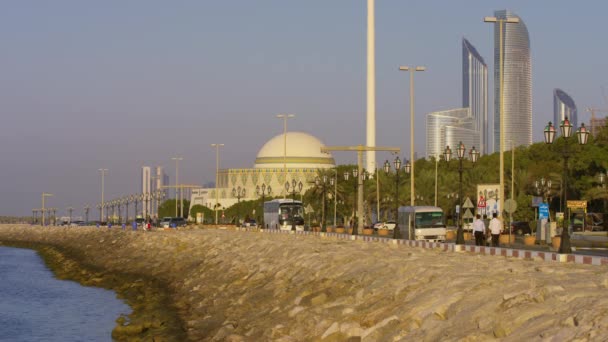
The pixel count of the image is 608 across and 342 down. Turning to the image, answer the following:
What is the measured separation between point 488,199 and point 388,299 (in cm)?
3028

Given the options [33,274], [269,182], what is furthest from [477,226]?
[269,182]

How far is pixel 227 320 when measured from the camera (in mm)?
24859

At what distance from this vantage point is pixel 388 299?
19.8 m

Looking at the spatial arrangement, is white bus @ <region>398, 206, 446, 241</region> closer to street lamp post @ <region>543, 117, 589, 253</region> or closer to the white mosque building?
street lamp post @ <region>543, 117, 589, 253</region>

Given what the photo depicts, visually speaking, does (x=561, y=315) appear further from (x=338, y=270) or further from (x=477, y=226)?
(x=477, y=226)

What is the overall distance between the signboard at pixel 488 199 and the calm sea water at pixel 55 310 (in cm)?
1852

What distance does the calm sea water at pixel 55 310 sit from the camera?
102 feet

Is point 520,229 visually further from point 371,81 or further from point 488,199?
point 371,81

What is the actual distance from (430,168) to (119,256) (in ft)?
203

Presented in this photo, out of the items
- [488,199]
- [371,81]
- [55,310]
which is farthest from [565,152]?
[371,81]

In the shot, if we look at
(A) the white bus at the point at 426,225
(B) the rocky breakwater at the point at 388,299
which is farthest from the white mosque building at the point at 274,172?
(B) the rocky breakwater at the point at 388,299

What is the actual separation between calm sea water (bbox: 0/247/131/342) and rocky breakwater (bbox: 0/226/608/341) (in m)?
2.80

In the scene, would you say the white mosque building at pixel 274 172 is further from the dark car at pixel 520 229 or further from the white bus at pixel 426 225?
the white bus at pixel 426 225

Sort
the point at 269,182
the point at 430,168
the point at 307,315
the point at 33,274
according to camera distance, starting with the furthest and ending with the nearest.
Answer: the point at 269,182 < the point at 430,168 < the point at 33,274 < the point at 307,315
